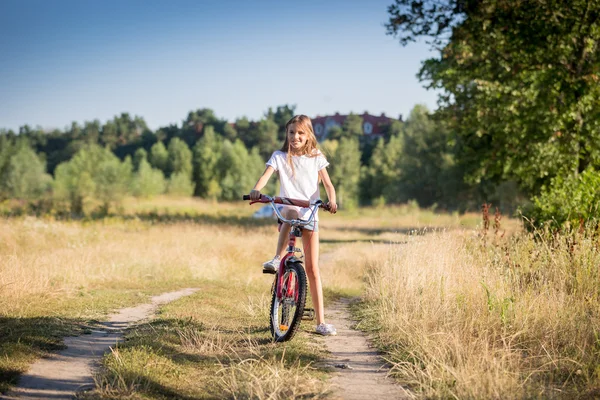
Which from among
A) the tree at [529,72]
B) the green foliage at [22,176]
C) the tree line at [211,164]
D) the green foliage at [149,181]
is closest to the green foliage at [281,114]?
the tree line at [211,164]

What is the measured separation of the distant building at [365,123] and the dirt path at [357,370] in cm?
10774

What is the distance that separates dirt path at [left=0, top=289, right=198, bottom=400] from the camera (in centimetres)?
394

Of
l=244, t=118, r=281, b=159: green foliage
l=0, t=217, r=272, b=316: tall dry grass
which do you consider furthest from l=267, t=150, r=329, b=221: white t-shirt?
l=244, t=118, r=281, b=159: green foliage

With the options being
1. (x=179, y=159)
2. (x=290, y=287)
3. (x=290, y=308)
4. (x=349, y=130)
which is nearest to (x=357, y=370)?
(x=290, y=308)

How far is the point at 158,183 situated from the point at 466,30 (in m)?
62.4

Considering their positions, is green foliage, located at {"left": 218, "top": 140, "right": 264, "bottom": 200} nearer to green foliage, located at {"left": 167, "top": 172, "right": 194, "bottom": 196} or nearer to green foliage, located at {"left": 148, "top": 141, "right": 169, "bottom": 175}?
green foliage, located at {"left": 167, "top": 172, "right": 194, "bottom": 196}

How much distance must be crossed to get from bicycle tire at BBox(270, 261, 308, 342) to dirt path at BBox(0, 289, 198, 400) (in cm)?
161

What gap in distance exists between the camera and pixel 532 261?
7535 millimetres

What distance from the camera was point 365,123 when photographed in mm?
123875

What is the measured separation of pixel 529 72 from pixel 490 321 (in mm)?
12775

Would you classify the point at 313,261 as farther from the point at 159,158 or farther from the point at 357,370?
the point at 159,158

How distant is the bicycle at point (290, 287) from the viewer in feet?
17.5

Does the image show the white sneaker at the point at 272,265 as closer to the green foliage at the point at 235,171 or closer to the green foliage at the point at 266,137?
the green foliage at the point at 235,171

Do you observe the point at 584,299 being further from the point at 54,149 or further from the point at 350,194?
the point at 54,149
